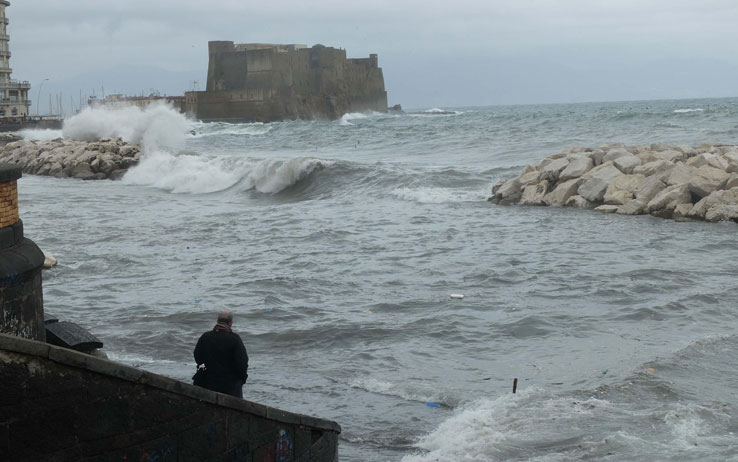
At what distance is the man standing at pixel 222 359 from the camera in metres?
5.64

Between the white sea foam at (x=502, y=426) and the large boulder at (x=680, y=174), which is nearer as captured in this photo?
the white sea foam at (x=502, y=426)

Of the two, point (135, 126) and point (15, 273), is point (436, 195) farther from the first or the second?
point (135, 126)

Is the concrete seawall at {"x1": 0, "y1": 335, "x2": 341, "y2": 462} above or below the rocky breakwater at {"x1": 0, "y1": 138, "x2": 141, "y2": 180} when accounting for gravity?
above

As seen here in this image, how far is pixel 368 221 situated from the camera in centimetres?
1794

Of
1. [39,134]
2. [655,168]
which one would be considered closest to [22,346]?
[655,168]

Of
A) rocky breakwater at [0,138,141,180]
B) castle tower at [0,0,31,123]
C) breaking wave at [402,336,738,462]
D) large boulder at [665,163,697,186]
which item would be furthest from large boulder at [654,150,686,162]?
castle tower at [0,0,31,123]

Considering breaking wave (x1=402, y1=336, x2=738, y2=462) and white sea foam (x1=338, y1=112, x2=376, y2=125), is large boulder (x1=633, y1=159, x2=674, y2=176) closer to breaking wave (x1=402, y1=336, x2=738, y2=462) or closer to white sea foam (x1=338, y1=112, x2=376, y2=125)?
breaking wave (x1=402, y1=336, x2=738, y2=462)

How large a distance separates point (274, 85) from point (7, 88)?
82.6 ft

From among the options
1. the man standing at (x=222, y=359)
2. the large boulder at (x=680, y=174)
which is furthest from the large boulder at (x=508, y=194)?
the man standing at (x=222, y=359)

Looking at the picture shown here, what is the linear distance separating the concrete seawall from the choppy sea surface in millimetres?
1704

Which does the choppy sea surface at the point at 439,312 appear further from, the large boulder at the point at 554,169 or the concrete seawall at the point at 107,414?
the concrete seawall at the point at 107,414

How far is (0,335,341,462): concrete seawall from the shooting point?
390cm

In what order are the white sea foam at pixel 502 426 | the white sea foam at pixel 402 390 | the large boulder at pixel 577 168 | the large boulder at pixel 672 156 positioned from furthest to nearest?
the large boulder at pixel 672 156, the large boulder at pixel 577 168, the white sea foam at pixel 402 390, the white sea foam at pixel 502 426

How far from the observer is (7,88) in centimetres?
7812
